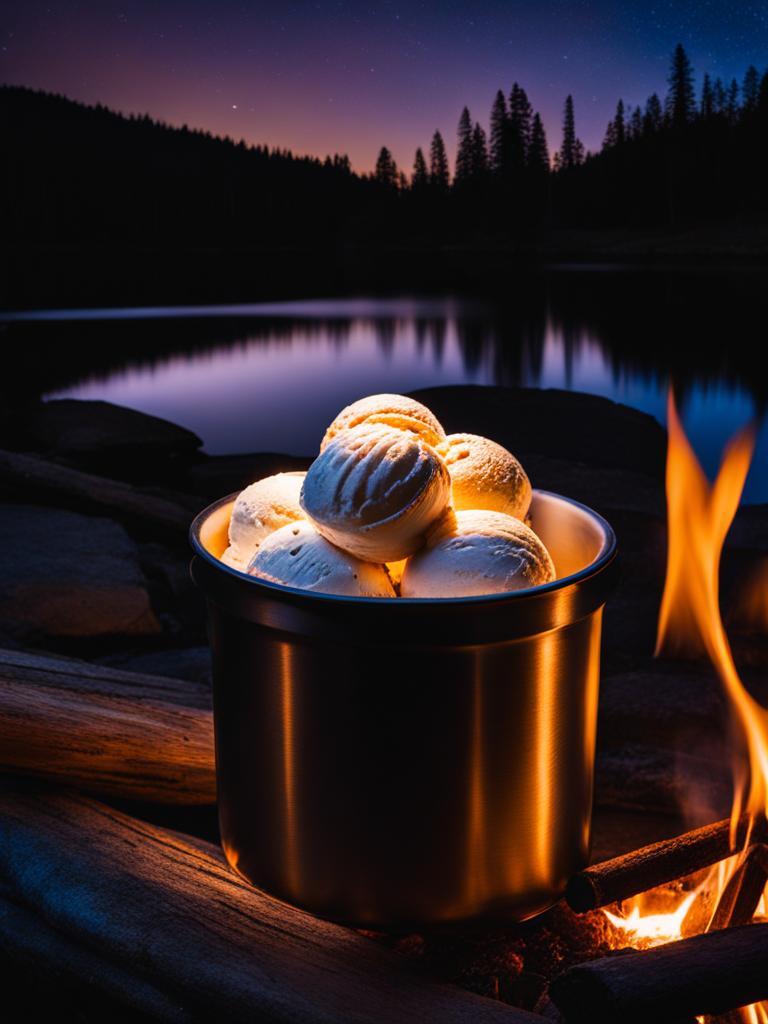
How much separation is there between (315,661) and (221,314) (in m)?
22.5

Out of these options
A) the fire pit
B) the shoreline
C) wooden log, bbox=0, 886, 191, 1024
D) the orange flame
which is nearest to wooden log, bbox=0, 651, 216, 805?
the fire pit

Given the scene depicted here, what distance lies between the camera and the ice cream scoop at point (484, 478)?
185cm

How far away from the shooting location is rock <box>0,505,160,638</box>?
372 cm

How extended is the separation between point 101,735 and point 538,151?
43.5m

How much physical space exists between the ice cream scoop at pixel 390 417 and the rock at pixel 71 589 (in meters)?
2.23

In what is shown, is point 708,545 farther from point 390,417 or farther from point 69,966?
point 69,966

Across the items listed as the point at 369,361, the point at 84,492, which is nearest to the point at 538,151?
the point at 369,361

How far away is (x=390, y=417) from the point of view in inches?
74.0

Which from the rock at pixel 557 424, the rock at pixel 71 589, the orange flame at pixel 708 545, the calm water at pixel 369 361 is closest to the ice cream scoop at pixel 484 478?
the orange flame at pixel 708 545

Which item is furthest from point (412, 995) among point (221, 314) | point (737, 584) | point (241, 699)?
point (221, 314)

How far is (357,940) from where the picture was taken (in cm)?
160

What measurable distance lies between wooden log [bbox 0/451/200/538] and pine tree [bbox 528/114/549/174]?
129ft

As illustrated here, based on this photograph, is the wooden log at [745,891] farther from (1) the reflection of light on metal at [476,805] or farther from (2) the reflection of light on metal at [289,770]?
(2) the reflection of light on metal at [289,770]

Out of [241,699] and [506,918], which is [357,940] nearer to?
[506,918]
